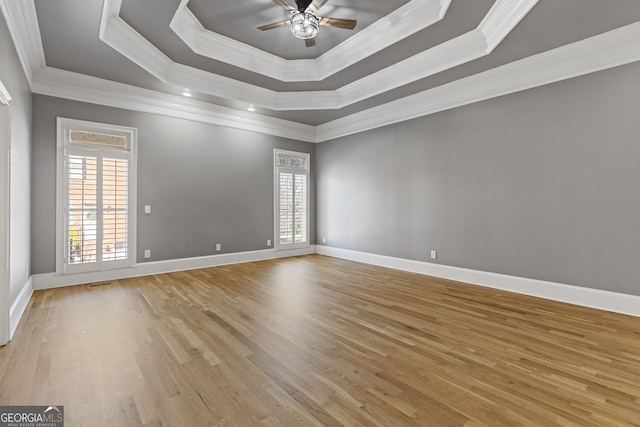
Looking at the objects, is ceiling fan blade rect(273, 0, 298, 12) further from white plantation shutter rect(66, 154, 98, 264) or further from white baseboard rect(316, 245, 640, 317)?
white baseboard rect(316, 245, 640, 317)

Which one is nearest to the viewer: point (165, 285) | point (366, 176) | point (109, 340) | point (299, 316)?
point (109, 340)

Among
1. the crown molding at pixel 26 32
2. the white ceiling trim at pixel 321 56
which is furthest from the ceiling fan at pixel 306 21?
the crown molding at pixel 26 32

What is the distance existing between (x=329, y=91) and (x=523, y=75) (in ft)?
10.4

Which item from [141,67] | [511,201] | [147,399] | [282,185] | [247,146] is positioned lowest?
[147,399]

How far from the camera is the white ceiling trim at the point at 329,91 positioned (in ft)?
11.2

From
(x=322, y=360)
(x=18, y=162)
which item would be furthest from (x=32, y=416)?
(x=18, y=162)

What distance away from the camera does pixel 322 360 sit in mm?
2367

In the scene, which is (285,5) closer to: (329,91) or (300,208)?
(329,91)

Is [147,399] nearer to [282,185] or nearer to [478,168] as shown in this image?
[478,168]

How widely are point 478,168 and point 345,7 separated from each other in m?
3.04

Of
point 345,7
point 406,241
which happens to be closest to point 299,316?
point 406,241

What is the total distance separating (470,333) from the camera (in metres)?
2.88

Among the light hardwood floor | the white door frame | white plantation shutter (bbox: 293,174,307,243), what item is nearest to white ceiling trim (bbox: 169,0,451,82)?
the white door frame

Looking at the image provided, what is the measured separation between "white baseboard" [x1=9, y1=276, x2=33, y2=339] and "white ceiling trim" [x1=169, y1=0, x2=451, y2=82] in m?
3.58
